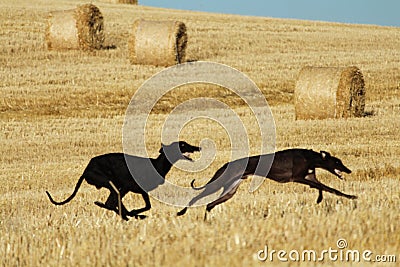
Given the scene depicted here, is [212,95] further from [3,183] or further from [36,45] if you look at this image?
[3,183]

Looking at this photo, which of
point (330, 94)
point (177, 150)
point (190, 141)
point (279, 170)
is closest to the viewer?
point (279, 170)

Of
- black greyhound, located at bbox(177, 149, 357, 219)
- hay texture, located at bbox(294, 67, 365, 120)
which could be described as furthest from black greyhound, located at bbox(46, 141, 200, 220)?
hay texture, located at bbox(294, 67, 365, 120)

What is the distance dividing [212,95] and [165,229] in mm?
17122

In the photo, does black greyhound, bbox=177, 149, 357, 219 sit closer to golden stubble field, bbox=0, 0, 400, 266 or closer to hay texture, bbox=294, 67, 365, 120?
golden stubble field, bbox=0, 0, 400, 266

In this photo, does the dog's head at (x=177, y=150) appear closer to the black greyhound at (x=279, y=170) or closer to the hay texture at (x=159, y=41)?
the black greyhound at (x=279, y=170)

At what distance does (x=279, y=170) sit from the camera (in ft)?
17.9

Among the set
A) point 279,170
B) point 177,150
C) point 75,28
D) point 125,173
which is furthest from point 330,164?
point 75,28

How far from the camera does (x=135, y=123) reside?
17.0m

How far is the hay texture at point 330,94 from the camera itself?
1745 cm

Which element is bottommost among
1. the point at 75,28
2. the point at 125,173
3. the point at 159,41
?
the point at 125,173

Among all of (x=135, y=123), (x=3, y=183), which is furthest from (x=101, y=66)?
(x=3, y=183)

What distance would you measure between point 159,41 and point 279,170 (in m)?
19.3

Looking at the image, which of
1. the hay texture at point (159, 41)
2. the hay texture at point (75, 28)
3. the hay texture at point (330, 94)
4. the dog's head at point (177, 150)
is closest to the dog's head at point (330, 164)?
the dog's head at point (177, 150)

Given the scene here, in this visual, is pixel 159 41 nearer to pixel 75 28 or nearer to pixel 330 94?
pixel 75 28
